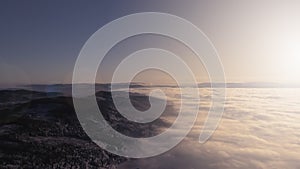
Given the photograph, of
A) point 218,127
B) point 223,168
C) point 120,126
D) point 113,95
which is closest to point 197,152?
point 223,168

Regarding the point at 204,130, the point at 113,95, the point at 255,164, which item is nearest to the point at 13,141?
the point at 255,164

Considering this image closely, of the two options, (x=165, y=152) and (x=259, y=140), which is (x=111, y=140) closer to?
(x=165, y=152)

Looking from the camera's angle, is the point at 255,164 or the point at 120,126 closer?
the point at 255,164

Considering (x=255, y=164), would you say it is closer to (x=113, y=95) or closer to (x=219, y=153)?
(x=219, y=153)

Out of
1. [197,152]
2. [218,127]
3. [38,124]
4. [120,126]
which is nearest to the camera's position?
[197,152]

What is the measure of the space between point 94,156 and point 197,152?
74.1ft

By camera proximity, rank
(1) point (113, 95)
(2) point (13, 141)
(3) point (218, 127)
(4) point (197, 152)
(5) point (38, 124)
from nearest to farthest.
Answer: (2) point (13, 141), (4) point (197, 152), (5) point (38, 124), (3) point (218, 127), (1) point (113, 95)

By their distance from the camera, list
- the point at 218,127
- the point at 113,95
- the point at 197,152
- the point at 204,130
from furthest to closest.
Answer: the point at 113,95, the point at 218,127, the point at 204,130, the point at 197,152

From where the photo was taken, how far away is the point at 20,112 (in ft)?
330

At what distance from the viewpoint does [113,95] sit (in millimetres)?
160250

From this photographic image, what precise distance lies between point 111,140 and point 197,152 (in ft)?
61.7

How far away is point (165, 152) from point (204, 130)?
3288 cm

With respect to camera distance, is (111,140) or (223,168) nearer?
(223,168)

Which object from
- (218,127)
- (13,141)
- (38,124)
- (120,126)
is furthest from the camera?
(218,127)
